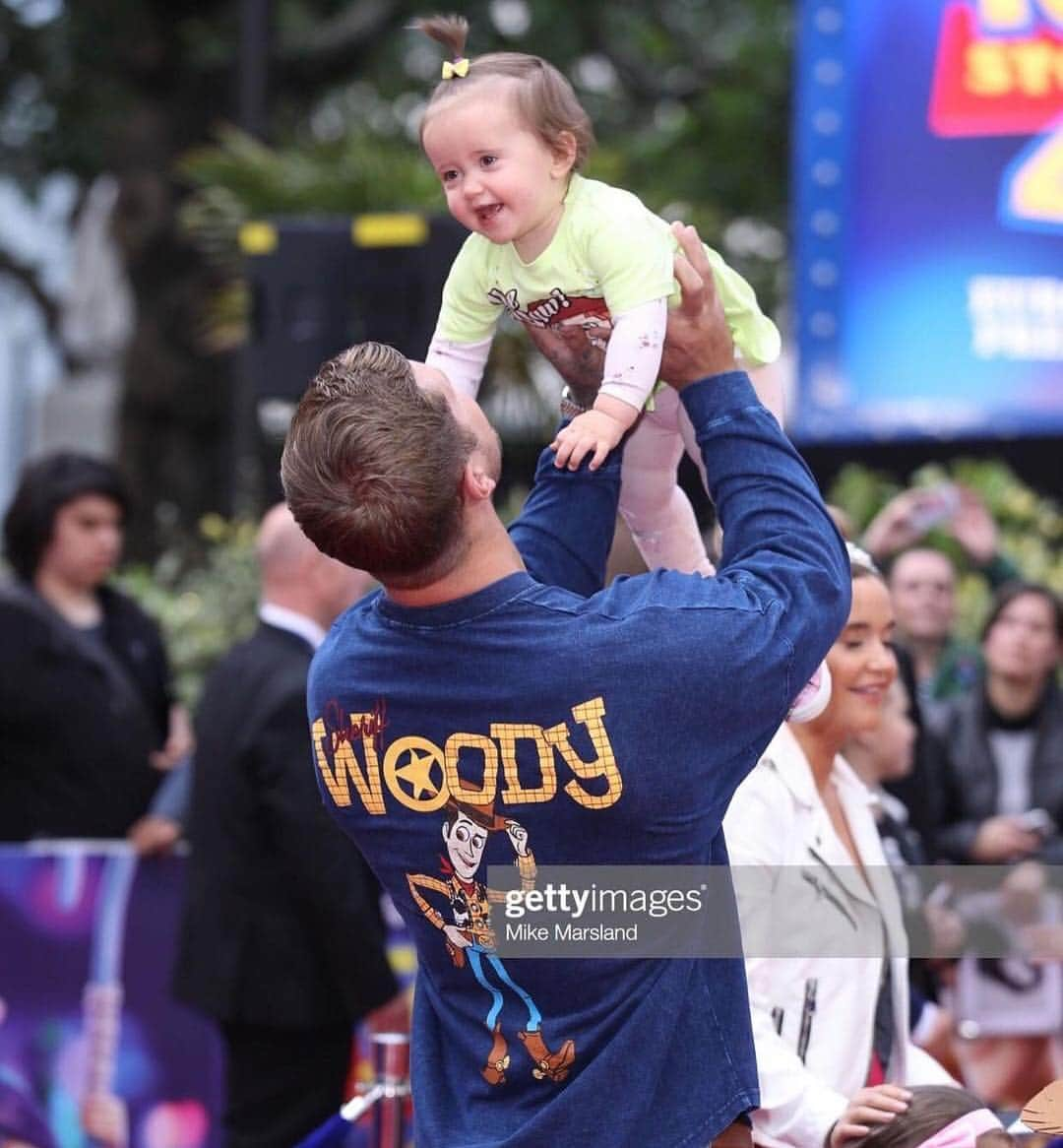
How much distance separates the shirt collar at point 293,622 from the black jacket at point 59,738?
113 cm

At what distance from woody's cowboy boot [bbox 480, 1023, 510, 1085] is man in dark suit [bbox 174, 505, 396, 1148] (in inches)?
91.4

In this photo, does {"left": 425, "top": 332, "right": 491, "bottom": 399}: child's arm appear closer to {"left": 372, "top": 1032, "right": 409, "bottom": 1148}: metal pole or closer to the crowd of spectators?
{"left": 372, "top": 1032, "right": 409, "bottom": 1148}: metal pole

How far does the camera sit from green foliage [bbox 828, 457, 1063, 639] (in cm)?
870

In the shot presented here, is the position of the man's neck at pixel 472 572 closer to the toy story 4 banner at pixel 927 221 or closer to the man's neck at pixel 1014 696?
the man's neck at pixel 1014 696

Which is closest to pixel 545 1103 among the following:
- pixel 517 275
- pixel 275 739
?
pixel 517 275

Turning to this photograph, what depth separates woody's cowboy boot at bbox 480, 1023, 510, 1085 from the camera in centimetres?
256

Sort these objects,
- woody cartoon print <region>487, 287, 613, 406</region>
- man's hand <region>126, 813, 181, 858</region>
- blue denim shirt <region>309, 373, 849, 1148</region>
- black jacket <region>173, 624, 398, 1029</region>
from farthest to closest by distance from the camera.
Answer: man's hand <region>126, 813, 181, 858</region> → black jacket <region>173, 624, 398, 1029</region> → woody cartoon print <region>487, 287, 613, 406</region> → blue denim shirt <region>309, 373, 849, 1148</region>

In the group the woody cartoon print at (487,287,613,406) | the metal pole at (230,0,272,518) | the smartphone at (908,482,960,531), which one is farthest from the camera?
the metal pole at (230,0,272,518)

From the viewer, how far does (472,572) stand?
8.32 ft

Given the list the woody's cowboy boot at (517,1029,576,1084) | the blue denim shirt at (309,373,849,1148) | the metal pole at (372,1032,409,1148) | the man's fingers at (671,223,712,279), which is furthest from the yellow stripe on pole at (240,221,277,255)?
the woody's cowboy boot at (517,1029,576,1084)

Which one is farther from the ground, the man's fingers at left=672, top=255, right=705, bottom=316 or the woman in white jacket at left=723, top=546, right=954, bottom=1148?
the man's fingers at left=672, top=255, right=705, bottom=316

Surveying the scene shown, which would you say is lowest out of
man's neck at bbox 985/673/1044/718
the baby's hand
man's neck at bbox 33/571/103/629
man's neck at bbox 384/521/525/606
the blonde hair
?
man's neck at bbox 384/521/525/606

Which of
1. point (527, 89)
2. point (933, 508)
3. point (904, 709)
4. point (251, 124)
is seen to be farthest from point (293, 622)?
point (251, 124)

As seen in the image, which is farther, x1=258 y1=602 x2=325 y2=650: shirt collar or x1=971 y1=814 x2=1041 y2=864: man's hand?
x1=971 y1=814 x2=1041 y2=864: man's hand
